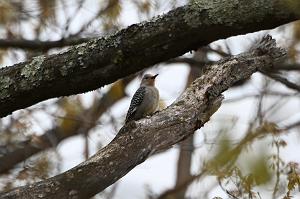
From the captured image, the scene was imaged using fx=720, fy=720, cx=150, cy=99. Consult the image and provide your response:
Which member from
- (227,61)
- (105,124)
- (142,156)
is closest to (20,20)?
(105,124)

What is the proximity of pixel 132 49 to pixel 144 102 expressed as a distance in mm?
3668

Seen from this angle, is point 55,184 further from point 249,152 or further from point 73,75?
point 249,152

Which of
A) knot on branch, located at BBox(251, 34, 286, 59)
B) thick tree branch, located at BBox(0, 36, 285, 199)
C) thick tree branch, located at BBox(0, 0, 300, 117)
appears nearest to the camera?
thick tree branch, located at BBox(0, 36, 285, 199)

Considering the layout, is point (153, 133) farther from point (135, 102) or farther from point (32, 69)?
point (135, 102)

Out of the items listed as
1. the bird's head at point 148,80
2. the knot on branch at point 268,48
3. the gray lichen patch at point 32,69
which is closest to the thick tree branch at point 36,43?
the bird's head at point 148,80

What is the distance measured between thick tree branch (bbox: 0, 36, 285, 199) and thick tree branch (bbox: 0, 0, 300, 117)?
312 millimetres

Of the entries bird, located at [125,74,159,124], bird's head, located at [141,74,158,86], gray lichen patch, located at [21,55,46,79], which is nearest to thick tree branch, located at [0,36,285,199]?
gray lichen patch, located at [21,55,46,79]

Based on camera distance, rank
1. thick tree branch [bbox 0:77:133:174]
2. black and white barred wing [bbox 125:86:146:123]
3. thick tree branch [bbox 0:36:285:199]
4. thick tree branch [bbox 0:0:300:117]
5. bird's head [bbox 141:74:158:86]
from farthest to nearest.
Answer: bird's head [bbox 141:74:158:86] → thick tree branch [bbox 0:77:133:174] → black and white barred wing [bbox 125:86:146:123] → thick tree branch [bbox 0:0:300:117] → thick tree branch [bbox 0:36:285:199]

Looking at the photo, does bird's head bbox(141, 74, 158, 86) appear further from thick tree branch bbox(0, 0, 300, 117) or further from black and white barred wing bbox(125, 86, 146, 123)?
thick tree branch bbox(0, 0, 300, 117)

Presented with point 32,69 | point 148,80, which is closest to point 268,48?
point 32,69

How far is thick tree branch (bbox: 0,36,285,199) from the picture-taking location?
3.00 metres

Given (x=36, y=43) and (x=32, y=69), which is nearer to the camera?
(x=32, y=69)

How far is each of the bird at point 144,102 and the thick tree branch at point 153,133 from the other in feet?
9.25

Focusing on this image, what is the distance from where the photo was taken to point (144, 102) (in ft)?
23.3
